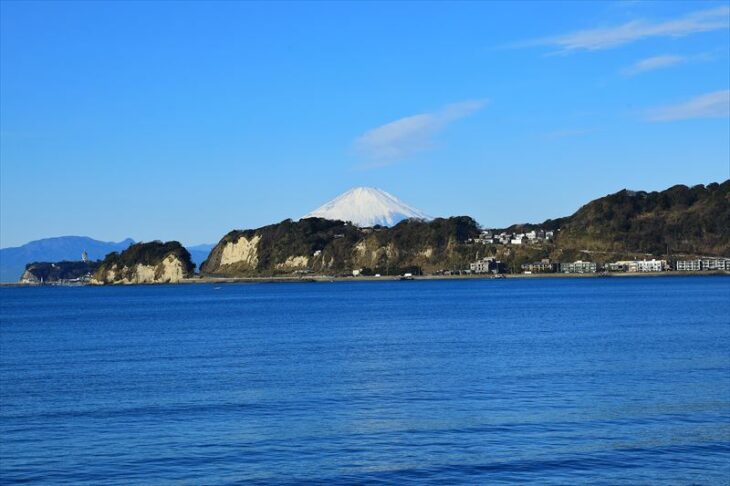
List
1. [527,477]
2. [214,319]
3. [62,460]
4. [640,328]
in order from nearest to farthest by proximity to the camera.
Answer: [527,477]
[62,460]
[640,328]
[214,319]

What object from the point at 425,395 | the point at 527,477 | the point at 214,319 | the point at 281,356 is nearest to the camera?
the point at 527,477

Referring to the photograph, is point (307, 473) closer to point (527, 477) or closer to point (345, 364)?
point (527, 477)

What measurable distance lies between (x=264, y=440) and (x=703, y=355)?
1117 inches

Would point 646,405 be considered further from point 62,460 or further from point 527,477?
point 62,460

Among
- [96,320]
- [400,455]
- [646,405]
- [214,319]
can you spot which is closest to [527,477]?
[400,455]

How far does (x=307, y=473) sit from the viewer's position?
23.0m

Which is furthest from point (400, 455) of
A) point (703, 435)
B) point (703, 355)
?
point (703, 355)

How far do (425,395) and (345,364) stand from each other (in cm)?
1233

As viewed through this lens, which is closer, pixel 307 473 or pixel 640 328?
pixel 307 473

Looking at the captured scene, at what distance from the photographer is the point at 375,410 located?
1245 inches

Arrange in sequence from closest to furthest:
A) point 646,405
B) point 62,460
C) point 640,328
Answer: point 62,460, point 646,405, point 640,328

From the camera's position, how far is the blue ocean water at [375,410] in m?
23.3

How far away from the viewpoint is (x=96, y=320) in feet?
329

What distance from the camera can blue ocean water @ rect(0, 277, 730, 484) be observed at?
23.3 meters
